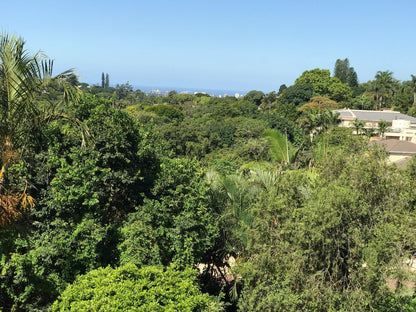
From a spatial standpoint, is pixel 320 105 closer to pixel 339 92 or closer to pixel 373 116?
pixel 339 92

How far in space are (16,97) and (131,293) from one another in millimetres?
4640

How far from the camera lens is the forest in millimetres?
7578

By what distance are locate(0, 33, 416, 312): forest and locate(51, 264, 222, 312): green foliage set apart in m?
0.02

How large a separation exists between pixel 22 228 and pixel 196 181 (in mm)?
4460

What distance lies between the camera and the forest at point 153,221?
24.9 feet

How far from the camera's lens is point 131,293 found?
6953mm

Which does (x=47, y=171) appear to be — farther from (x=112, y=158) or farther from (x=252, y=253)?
(x=252, y=253)

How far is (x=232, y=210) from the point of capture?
1054 centimetres

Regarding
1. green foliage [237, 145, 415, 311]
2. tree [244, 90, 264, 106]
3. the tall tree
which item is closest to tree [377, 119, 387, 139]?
green foliage [237, 145, 415, 311]

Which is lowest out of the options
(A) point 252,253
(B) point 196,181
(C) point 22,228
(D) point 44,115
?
(A) point 252,253

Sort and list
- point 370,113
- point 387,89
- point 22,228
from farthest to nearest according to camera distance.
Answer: point 387,89, point 370,113, point 22,228

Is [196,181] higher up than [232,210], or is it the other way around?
[196,181]

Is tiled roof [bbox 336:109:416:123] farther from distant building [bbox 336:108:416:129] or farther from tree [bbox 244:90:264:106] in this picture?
tree [bbox 244:90:264:106]

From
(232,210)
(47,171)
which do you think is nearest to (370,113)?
(232,210)
